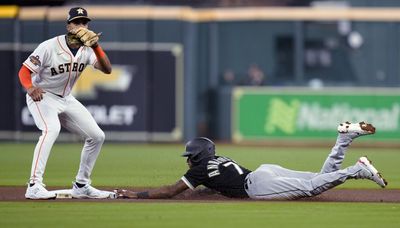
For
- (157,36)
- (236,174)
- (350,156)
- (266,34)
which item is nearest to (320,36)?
(266,34)

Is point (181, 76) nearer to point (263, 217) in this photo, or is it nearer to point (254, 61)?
point (254, 61)

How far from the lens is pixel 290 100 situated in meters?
20.4

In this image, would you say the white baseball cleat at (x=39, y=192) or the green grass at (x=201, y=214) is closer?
the green grass at (x=201, y=214)

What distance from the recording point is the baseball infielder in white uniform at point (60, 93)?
30.7ft

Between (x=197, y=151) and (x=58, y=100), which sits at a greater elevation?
(x=58, y=100)

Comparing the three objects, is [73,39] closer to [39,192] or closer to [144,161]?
[39,192]

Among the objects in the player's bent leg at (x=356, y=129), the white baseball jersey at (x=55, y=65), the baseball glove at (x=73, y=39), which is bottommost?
the player's bent leg at (x=356, y=129)

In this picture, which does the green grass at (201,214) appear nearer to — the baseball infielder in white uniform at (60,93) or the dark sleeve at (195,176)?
the dark sleeve at (195,176)

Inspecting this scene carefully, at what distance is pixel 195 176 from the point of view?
29.4 ft

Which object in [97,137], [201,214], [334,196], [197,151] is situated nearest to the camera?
[201,214]

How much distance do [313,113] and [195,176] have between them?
456 inches

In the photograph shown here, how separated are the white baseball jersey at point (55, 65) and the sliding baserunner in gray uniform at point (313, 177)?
195cm

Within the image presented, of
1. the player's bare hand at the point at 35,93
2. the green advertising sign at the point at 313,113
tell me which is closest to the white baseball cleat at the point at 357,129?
the player's bare hand at the point at 35,93

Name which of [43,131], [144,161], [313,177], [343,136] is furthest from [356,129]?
[144,161]
